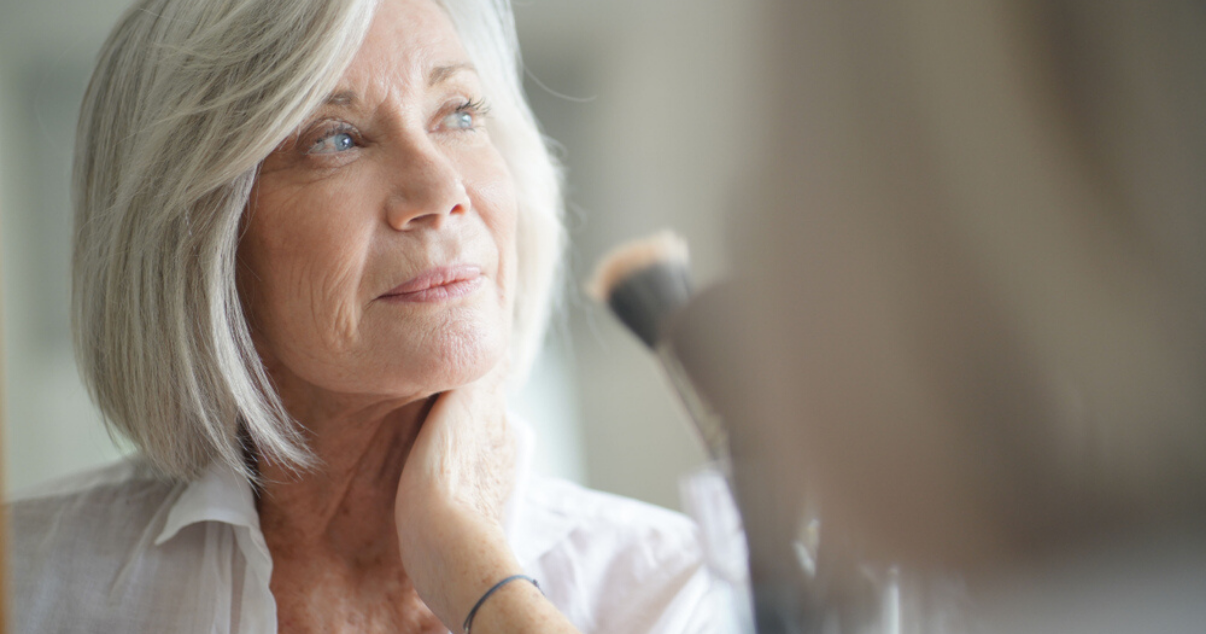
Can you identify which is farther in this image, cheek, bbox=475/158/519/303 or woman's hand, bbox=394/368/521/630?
cheek, bbox=475/158/519/303

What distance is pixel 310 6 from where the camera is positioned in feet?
2.14

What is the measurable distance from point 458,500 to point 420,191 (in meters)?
0.24

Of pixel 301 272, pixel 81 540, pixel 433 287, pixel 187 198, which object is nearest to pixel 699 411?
pixel 433 287

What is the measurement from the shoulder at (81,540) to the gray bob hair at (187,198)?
59mm

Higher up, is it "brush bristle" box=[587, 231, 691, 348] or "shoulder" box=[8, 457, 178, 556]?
"brush bristle" box=[587, 231, 691, 348]

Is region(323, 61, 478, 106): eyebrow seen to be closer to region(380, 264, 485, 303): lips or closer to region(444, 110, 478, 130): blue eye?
region(444, 110, 478, 130): blue eye

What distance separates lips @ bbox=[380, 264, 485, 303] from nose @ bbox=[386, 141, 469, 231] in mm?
38

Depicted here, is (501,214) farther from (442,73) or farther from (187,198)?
(187,198)

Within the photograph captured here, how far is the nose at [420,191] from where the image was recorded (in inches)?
25.1

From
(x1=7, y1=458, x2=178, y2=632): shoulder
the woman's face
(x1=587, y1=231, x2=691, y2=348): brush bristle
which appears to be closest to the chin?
the woman's face

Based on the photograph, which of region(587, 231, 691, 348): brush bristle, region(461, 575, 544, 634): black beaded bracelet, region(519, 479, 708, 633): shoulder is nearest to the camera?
region(461, 575, 544, 634): black beaded bracelet

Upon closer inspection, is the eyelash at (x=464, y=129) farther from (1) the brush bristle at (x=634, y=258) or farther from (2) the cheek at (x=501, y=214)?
(1) the brush bristle at (x=634, y=258)

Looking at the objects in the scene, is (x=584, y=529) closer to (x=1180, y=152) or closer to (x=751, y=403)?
(x=751, y=403)

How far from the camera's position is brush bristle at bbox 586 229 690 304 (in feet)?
2.06
